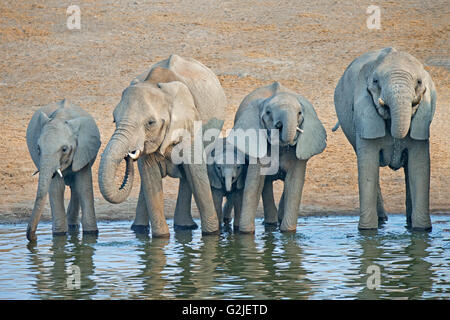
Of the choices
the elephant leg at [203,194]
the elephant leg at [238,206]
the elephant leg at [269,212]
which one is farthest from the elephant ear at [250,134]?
the elephant leg at [269,212]

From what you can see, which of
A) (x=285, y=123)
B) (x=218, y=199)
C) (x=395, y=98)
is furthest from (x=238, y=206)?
(x=395, y=98)

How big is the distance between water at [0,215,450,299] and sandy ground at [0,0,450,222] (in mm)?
4221

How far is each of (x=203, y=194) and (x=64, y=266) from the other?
2219mm

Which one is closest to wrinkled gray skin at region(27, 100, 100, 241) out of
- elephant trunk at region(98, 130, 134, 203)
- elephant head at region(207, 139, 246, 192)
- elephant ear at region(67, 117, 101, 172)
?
elephant ear at region(67, 117, 101, 172)

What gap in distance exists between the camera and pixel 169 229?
41.3ft

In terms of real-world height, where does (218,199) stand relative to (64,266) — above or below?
above

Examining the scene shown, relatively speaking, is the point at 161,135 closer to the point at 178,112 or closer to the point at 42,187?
the point at 178,112

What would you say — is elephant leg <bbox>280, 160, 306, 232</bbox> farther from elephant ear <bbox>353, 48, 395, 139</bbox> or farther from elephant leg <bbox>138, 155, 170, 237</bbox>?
elephant leg <bbox>138, 155, 170, 237</bbox>

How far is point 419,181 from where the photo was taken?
37.6ft

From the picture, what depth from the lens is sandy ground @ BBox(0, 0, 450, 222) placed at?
18125 mm

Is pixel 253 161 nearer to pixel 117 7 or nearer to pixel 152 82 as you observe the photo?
pixel 152 82
